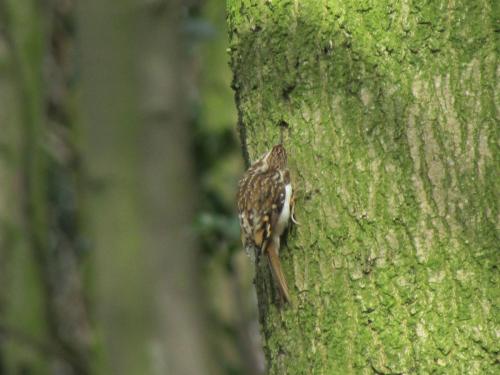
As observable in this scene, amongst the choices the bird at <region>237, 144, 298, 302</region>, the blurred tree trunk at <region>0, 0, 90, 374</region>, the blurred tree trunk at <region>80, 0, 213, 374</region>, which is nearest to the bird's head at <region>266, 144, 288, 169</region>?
the bird at <region>237, 144, 298, 302</region>

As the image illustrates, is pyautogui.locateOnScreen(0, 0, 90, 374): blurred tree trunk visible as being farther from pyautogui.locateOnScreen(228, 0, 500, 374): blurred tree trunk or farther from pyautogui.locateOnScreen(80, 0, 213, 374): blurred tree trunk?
pyautogui.locateOnScreen(228, 0, 500, 374): blurred tree trunk

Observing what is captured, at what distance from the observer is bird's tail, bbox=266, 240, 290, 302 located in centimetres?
248

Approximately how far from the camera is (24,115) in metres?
6.69

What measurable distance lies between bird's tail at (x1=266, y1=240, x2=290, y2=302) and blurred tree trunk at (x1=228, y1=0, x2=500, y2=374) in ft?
0.07

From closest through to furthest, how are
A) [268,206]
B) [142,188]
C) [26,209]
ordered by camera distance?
[268,206], [142,188], [26,209]

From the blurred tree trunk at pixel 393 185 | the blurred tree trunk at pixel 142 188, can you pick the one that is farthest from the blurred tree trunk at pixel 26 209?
the blurred tree trunk at pixel 393 185

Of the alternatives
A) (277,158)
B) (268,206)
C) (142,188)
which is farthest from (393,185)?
(142,188)

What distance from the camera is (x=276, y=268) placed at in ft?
8.32

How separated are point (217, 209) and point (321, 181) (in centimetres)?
434

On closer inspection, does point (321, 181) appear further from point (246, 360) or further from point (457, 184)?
point (246, 360)

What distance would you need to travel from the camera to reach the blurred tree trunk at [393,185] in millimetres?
2266

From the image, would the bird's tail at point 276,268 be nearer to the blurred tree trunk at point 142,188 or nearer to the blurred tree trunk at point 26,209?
the blurred tree trunk at point 142,188

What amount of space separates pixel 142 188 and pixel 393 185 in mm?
4237

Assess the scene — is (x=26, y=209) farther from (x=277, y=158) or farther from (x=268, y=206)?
(x=277, y=158)
